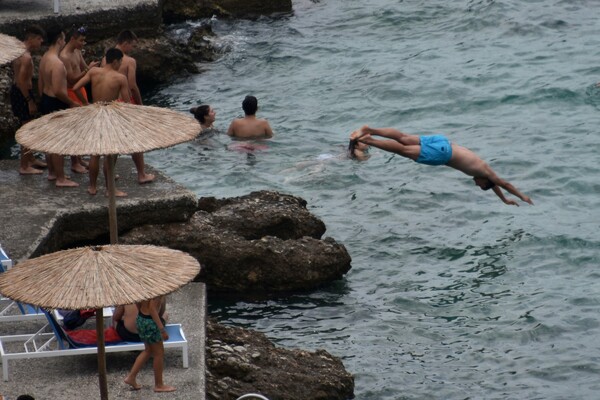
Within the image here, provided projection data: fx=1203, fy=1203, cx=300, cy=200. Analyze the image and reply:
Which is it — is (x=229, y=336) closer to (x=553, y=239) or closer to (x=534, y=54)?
(x=553, y=239)

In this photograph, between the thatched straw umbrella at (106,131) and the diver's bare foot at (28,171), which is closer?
Answer: the thatched straw umbrella at (106,131)

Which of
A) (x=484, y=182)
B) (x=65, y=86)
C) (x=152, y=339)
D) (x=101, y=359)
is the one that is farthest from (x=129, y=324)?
(x=484, y=182)

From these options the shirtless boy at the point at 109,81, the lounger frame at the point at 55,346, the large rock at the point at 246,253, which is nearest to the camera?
the lounger frame at the point at 55,346

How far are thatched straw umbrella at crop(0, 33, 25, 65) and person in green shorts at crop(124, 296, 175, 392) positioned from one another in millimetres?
3661

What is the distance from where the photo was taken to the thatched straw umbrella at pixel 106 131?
10.8 m

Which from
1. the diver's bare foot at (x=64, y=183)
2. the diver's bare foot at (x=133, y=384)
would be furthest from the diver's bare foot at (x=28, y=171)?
the diver's bare foot at (x=133, y=384)

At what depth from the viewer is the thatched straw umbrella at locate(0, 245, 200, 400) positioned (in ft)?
30.5

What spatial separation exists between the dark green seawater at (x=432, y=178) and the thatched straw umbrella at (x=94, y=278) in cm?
390

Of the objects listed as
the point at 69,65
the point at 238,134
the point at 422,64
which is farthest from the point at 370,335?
the point at 422,64

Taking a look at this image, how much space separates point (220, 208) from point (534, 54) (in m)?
11.2

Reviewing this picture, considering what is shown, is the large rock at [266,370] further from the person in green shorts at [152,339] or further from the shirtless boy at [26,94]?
the shirtless boy at [26,94]

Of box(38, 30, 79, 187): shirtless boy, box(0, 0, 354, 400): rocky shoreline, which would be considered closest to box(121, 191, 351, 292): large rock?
box(0, 0, 354, 400): rocky shoreline

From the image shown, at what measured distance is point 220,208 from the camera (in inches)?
619

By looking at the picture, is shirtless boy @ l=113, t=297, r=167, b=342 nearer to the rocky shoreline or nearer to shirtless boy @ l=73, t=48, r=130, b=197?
the rocky shoreline
